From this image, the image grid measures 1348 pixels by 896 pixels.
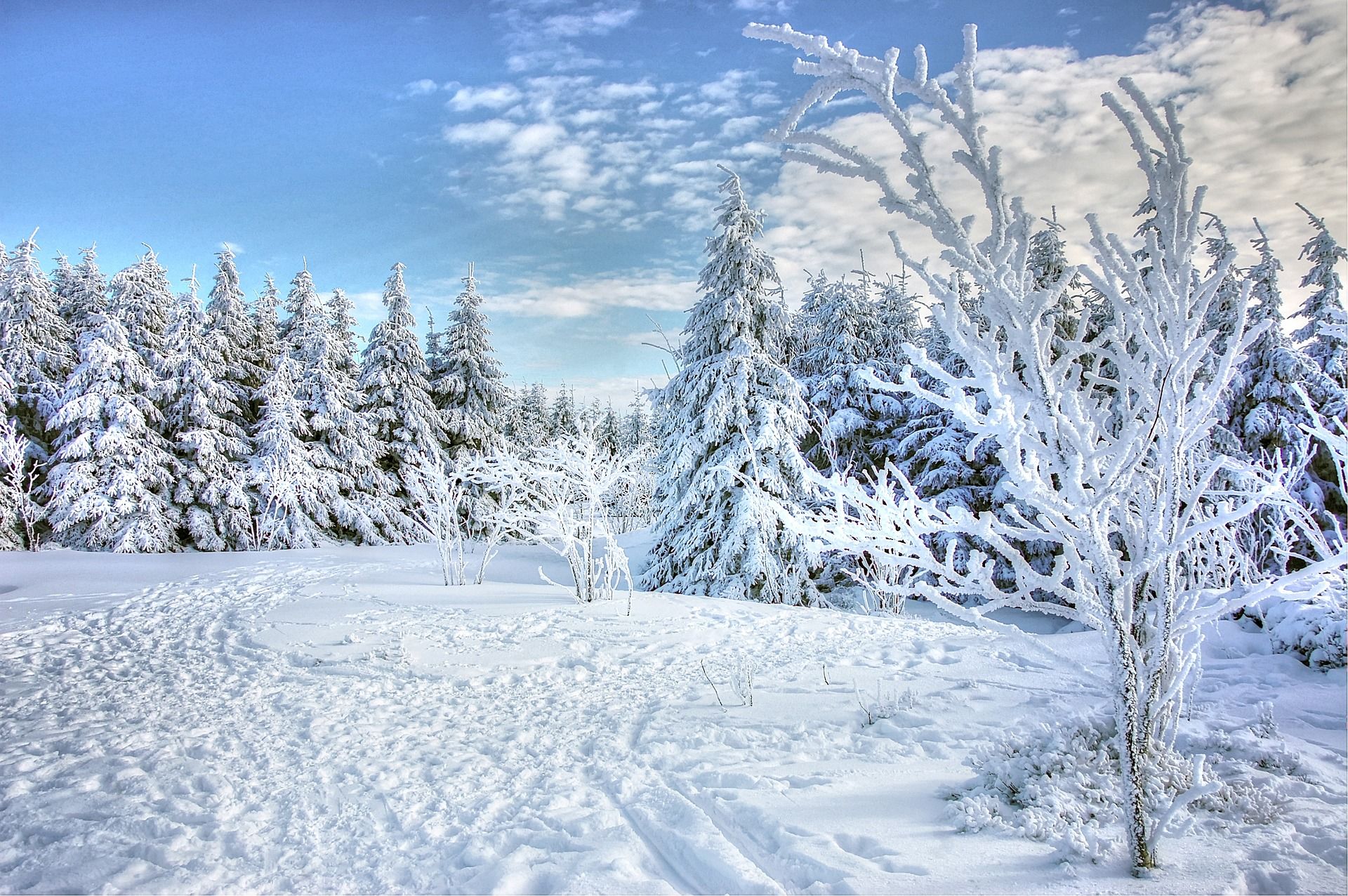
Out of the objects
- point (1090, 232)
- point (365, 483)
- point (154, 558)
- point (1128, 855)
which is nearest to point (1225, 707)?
point (1128, 855)

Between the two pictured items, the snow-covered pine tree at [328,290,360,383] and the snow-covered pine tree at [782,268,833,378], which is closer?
the snow-covered pine tree at [782,268,833,378]

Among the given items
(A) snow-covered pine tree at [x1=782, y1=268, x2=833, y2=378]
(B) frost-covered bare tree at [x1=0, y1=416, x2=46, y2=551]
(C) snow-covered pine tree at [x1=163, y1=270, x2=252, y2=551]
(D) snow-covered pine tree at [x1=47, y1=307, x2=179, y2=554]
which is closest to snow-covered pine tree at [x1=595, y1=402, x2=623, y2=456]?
(A) snow-covered pine tree at [x1=782, y1=268, x2=833, y2=378]

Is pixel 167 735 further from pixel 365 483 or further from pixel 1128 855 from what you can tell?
pixel 365 483

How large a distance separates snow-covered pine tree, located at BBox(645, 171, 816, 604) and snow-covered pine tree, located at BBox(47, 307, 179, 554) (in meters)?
14.3

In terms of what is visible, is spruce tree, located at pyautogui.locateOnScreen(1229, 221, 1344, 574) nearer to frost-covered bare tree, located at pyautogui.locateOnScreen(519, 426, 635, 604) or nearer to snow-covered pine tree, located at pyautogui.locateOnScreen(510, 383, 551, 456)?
frost-covered bare tree, located at pyautogui.locateOnScreen(519, 426, 635, 604)

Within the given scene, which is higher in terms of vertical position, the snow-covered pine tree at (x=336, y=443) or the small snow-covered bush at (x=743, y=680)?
the snow-covered pine tree at (x=336, y=443)

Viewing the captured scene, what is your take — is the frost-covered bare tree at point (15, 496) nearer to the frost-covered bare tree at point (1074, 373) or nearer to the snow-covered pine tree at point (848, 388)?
the snow-covered pine tree at point (848, 388)

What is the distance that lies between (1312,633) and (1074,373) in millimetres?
5163

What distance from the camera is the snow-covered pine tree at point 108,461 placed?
15953 mm

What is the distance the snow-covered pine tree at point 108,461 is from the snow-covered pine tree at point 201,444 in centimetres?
49

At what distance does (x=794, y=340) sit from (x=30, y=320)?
74.5 ft

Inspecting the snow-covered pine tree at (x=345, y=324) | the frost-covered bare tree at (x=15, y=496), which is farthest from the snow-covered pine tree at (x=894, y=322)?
the frost-covered bare tree at (x=15, y=496)

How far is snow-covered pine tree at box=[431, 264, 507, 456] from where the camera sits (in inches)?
825

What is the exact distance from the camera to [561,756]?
4059 mm
